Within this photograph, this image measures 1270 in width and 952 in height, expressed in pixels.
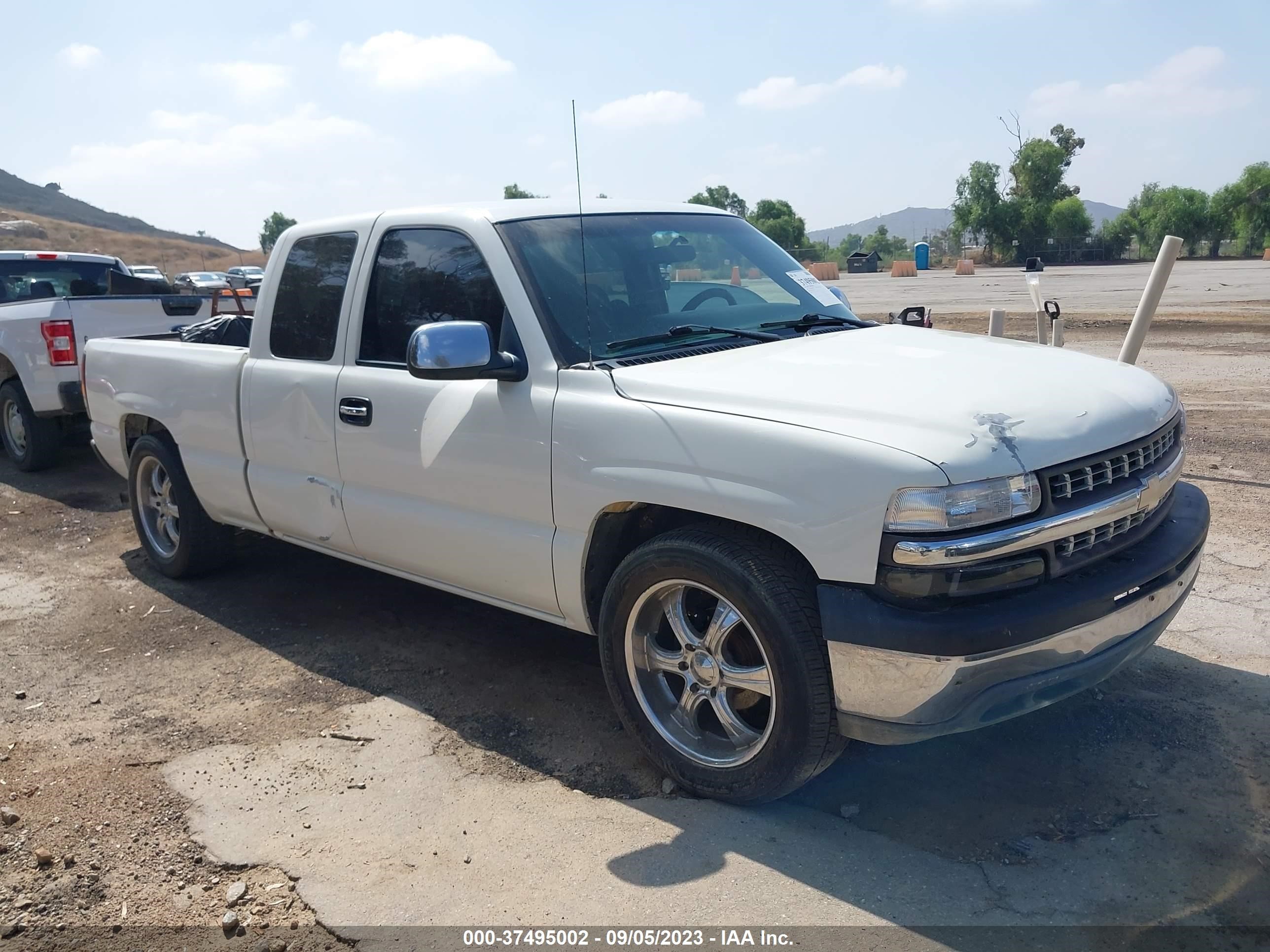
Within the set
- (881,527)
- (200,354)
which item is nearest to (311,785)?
(881,527)

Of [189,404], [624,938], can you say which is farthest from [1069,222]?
[624,938]

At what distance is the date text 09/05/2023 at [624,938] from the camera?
2.73 m

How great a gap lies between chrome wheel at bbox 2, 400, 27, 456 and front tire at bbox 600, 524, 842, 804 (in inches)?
316

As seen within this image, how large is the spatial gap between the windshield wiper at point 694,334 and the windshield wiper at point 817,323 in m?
0.16

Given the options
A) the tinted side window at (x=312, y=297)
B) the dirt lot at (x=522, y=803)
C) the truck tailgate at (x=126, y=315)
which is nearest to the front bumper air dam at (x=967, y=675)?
the dirt lot at (x=522, y=803)

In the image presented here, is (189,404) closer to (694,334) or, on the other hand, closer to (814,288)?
(694,334)

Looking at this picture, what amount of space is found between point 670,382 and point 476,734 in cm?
160

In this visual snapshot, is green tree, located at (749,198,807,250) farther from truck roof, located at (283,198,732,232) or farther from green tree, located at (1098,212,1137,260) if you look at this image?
truck roof, located at (283,198,732,232)

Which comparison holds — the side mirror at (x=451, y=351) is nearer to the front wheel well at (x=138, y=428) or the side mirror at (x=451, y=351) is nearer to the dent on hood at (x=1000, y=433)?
the dent on hood at (x=1000, y=433)

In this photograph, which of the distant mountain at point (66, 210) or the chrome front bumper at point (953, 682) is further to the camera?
the distant mountain at point (66, 210)

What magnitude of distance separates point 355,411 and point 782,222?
66.4 metres

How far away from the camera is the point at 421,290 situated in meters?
4.27

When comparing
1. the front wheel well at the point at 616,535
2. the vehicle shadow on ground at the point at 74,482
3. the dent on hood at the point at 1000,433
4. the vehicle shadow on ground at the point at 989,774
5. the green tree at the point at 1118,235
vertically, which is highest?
the green tree at the point at 1118,235

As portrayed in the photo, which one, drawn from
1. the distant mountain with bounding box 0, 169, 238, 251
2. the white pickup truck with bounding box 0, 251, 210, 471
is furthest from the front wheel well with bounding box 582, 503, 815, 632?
the distant mountain with bounding box 0, 169, 238, 251
